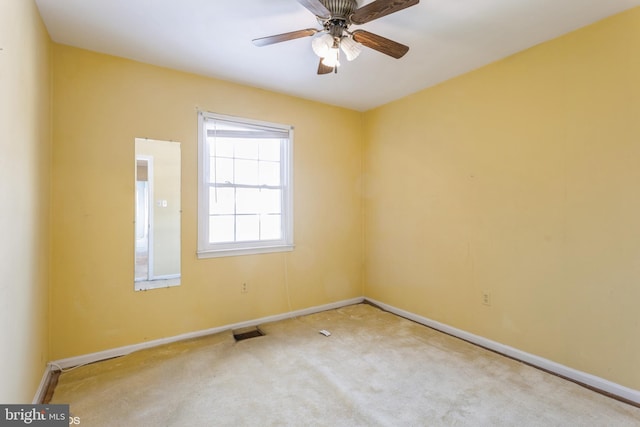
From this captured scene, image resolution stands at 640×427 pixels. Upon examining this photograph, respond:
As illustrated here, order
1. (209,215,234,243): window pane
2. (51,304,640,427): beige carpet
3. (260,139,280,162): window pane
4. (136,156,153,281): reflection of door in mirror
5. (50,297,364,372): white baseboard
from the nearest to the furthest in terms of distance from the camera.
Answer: (51,304,640,427): beige carpet → (50,297,364,372): white baseboard → (136,156,153,281): reflection of door in mirror → (209,215,234,243): window pane → (260,139,280,162): window pane

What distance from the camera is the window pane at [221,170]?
3.15 metres

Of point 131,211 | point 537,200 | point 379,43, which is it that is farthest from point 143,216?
point 537,200

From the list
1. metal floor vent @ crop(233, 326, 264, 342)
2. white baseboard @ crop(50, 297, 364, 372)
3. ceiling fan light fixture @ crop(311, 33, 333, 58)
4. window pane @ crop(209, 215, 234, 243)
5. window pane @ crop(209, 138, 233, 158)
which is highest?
ceiling fan light fixture @ crop(311, 33, 333, 58)

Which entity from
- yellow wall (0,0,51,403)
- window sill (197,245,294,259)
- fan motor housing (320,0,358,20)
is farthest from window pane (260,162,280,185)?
fan motor housing (320,0,358,20)

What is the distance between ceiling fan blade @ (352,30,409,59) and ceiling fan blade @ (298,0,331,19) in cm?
22

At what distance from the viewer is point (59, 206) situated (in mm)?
2416

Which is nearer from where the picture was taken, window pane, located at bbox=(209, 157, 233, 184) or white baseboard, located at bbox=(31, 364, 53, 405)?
white baseboard, located at bbox=(31, 364, 53, 405)

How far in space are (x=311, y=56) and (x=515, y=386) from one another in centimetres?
305

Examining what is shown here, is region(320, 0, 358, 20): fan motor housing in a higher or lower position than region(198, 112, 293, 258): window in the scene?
higher

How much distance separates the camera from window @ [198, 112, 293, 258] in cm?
308

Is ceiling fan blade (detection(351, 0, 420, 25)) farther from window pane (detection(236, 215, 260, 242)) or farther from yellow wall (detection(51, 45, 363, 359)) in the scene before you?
window pane (detection(236, 215, 260, 242))

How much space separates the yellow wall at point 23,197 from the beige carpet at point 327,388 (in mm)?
526

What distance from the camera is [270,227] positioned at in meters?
3.54

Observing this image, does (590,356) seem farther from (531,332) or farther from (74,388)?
(74,388)
